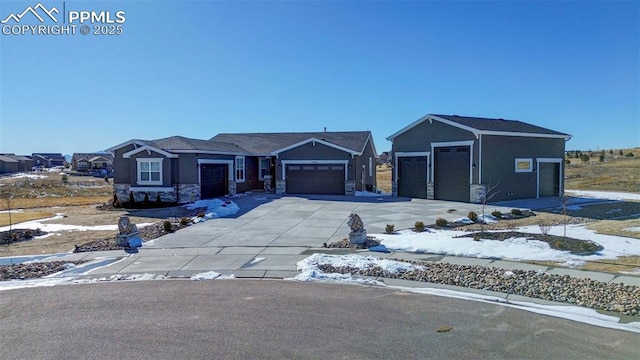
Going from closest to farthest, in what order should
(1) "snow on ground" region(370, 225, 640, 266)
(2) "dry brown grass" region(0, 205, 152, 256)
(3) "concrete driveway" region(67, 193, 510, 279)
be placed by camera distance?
(3) "concrete driveway" region(67, 193, 510, 279) → (1) "snow on ground" region(370, 225, 640, 266) → (2) "dry brown grass" region(0, 205, 152, 256)

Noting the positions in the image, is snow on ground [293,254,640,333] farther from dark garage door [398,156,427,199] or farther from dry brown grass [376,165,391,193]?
dry brown grass [376,165,391,193]

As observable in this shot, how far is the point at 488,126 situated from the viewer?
2238 centimetres

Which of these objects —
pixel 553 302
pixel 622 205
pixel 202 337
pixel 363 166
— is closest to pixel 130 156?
pixel 363 166

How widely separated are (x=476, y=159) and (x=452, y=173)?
1868mm

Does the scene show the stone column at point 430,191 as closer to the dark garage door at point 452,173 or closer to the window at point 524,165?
the dark garage door at point 452,173

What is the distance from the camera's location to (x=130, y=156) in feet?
76.2

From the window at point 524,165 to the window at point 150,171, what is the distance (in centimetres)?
1947

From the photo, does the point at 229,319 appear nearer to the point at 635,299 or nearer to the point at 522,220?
the point at 635,299

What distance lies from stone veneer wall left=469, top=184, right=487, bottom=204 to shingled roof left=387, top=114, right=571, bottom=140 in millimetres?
2774

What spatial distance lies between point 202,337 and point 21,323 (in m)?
2.93

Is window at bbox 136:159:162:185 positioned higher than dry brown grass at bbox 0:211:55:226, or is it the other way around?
window at bbox 136:159:162:185

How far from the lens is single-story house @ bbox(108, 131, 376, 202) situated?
74.6ft

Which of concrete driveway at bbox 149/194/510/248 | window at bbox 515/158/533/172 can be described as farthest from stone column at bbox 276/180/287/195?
window at bbox 515/158/533/172

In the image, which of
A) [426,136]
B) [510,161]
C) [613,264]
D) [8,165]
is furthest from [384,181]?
[8,165]
